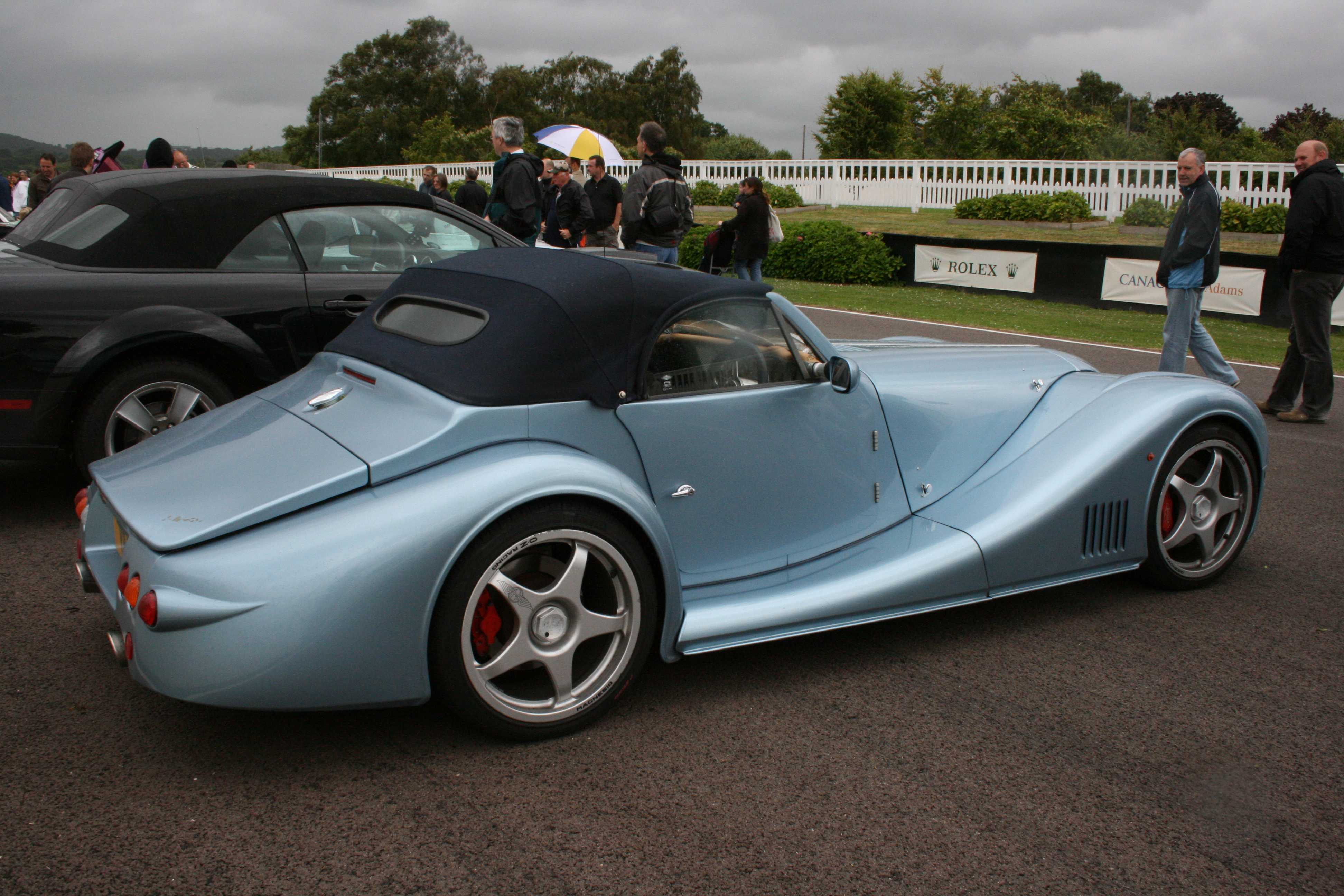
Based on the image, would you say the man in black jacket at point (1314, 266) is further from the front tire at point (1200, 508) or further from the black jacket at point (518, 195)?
the black jacket at point (518, 195)

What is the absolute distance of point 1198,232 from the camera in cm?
732

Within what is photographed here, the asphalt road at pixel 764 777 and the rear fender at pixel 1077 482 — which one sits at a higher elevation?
the rear fender at pixel 1077 482

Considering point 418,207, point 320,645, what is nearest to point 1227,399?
point 320,645

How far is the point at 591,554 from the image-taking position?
2855mm

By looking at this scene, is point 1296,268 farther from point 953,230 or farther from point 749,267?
point 953,230

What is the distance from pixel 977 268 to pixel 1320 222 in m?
9.39

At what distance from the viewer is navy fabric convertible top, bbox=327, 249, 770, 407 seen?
2.97 m

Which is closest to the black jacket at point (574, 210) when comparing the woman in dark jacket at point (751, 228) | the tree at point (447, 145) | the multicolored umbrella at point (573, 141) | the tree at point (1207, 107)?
the woman in dark jacket at point (751, 228)

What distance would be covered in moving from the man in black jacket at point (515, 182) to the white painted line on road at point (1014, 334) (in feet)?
17.6

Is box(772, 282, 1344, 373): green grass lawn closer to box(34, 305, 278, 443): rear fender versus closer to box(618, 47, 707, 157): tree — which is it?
box(34, 305, 278, 443): rear fender

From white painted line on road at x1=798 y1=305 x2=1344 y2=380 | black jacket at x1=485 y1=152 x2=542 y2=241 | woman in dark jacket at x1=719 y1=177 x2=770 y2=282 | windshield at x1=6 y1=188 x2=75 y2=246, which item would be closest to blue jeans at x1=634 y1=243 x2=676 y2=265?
black jacket at x1=485 y1=152 x2=542 y2=241

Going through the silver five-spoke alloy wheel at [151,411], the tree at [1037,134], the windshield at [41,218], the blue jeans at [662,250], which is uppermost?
the tree at [1037,134]

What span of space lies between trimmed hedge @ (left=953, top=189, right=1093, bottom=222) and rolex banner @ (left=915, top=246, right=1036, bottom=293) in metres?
8.54

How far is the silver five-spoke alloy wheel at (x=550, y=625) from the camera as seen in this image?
2.73 metres
